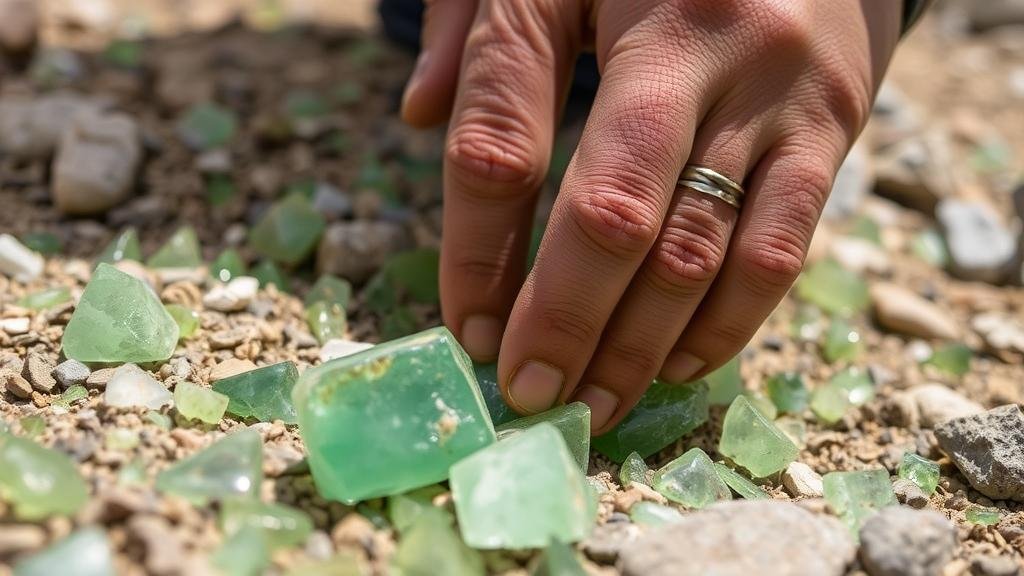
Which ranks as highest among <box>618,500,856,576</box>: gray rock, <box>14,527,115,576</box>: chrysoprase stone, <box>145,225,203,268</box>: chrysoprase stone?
<box>14,527,115,576</box>: chrysoprase stone

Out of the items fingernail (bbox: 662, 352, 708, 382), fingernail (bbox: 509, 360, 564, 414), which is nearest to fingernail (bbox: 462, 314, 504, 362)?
fingernail (bbox: 509, 360, 564, 414)

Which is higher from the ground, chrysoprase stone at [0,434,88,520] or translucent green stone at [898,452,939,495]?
chrysoprase stone at [0,434,88,520]

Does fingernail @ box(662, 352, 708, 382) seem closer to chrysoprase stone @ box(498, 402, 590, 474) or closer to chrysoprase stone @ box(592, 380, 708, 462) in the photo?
chrysoprase stone @ box(592, 380, 708, 462)

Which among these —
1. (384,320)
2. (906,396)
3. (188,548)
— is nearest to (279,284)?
(384,320)

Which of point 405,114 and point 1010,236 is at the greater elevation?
point 405,114

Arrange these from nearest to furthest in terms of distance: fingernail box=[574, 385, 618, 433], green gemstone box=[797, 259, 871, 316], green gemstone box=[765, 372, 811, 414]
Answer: fingernail box=[574, 385, 618, 433] → green gemstone box=[765, 372, 811, 414] → green gemstone box=[797, 259, 871, 316]

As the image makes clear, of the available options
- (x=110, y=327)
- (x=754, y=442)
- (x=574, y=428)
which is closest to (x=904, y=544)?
(x=754, y=442)

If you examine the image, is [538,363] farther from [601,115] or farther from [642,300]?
[601,115]
